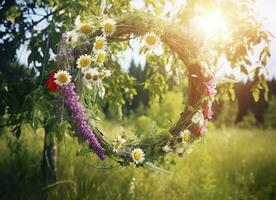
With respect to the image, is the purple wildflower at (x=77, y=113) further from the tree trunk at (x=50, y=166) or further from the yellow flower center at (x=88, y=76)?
the tree trunk at (x=50, y=166)

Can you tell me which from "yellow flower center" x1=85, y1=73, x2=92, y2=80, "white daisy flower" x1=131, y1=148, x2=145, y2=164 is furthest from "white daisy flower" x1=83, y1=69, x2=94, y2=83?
"white daisy flower" x1=131, y1=148, x2=145, y2=164

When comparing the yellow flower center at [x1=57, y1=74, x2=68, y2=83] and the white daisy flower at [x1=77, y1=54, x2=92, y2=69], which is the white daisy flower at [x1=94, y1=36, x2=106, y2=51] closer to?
the white daisy flower at [x1=77, y1=54, x2=92, y2=69]

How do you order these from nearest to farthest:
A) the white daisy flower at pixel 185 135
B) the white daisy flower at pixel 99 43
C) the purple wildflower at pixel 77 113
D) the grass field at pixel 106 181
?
the purple wildflower at pixel 77 113, the white daisy flower at pixel 99 43, the white daisy flower at pixel 185 135, the grass field at pixel 106 181

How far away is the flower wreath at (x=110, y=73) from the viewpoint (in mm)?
2713

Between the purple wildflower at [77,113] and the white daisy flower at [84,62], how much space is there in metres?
0.13

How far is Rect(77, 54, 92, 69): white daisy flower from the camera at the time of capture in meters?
2.65

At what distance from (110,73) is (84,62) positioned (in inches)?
7.6

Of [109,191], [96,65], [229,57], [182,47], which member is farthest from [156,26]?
[109,191]

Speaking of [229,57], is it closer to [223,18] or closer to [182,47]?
[223,18]

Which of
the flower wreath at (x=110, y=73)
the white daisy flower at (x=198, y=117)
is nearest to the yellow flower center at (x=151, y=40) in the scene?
the flower wreath at (x=110, y=73)

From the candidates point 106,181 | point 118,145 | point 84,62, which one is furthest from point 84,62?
point 106,181

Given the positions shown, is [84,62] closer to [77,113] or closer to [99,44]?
[99,44]

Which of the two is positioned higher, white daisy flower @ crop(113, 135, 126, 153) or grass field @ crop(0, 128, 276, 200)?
white daisy flower @ crop(113, 135, 126, 153)

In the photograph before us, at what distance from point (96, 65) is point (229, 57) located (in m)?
1.33
